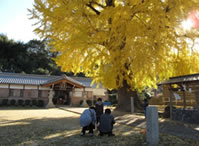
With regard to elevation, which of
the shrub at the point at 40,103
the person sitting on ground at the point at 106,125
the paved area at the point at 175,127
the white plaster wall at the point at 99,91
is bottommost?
the shrub at the point at 40,103

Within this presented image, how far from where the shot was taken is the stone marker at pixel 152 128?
4.59 metres

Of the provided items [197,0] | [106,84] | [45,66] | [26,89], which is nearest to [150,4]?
[197,0]

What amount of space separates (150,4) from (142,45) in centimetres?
241

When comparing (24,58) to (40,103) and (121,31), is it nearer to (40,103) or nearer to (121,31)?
(40,103)

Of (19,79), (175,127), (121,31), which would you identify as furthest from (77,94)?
(175,127)

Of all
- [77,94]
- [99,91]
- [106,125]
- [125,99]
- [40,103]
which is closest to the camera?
[106,125]

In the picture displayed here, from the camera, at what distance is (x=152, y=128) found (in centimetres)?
469

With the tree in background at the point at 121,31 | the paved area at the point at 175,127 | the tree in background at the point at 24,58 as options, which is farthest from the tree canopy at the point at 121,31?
the tree in background at the point at 24,58

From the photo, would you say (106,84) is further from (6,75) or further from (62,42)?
(6,75)

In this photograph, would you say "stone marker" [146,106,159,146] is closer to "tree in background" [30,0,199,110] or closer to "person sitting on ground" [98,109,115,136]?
"person sitting on ground" [98,109,115,136]


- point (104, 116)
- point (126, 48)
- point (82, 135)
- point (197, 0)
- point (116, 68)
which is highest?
point (197, 0)

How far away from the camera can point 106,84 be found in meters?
10.2

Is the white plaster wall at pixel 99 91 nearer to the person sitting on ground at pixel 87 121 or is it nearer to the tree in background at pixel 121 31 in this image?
the tree in background at pixel 121 31

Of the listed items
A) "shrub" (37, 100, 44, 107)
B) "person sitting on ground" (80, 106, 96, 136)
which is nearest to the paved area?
"person sitting on ground" (80, 106, 96, 136)
